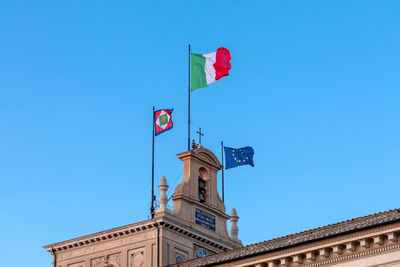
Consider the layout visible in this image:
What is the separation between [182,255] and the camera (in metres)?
52.2

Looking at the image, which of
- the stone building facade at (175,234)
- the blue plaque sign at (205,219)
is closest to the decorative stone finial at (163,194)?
the stone building facade at (175,234)

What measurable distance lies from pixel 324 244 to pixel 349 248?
3.68ft

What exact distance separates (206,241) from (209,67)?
11730 mm

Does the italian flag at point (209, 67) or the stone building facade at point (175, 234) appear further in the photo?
the italian flag at point (209, 67)

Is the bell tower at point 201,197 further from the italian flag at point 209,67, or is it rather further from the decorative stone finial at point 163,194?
the italian flag at point 209,67

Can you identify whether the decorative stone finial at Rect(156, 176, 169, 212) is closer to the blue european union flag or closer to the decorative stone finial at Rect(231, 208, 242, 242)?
the blue european union flag

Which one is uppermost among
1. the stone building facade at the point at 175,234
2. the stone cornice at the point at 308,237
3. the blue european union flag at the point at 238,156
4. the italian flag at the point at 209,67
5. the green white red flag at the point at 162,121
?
the italian flag at the point at 209,67

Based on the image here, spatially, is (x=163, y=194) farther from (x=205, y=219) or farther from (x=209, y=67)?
(x=209, y=67)

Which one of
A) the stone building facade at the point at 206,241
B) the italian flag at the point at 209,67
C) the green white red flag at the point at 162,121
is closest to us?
the stone building facade at the point at 206,241

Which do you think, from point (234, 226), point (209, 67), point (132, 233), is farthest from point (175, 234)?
point (209, 67)

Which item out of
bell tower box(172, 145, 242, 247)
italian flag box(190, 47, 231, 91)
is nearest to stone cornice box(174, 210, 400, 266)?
bell tower box(172, 145, 242, 247)

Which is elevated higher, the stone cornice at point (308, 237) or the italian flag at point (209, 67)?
the italian flag at point (209, 67)

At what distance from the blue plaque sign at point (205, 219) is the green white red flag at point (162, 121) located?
6.02 metres

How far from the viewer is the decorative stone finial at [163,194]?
52.2m
